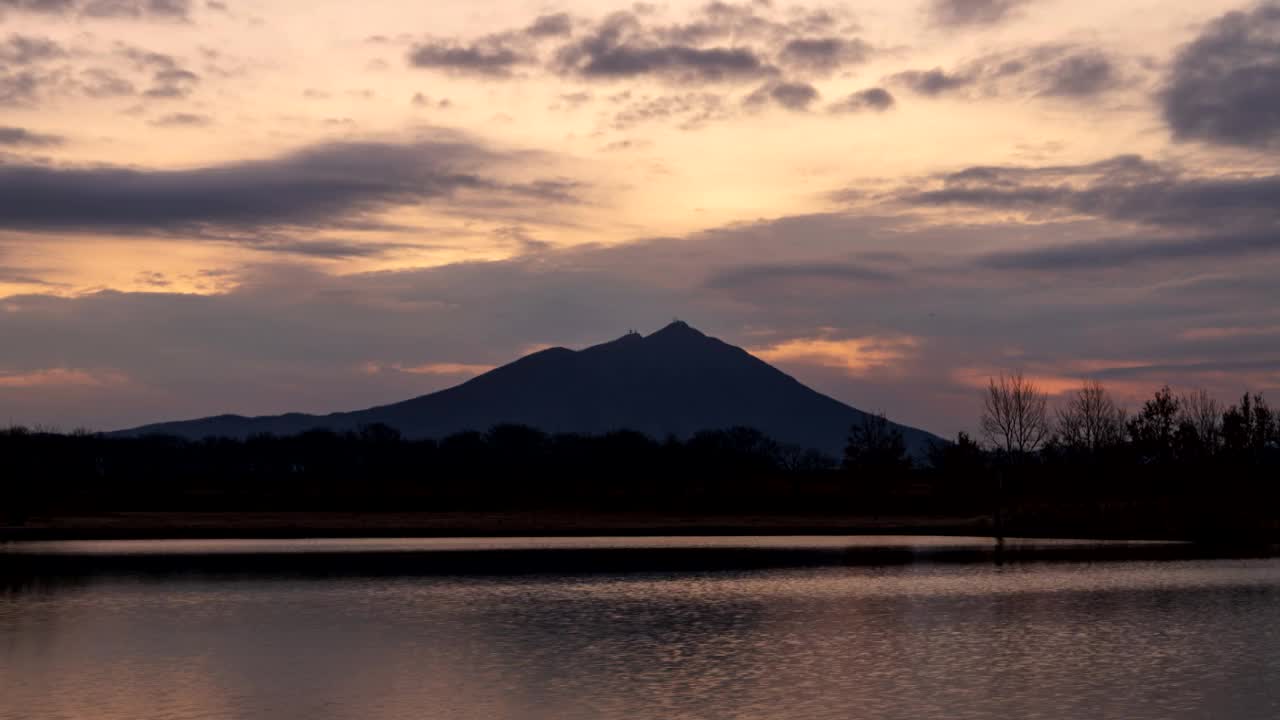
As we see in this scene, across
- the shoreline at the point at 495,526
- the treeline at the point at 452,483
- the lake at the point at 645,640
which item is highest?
the treeline at the point at 452,483

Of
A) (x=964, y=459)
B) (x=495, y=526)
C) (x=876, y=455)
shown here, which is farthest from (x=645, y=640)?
(x=876, y=455)

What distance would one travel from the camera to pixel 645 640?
100 ft

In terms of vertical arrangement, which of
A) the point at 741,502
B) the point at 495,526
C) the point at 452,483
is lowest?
the point at 495,526

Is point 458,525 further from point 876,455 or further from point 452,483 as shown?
point 452,483

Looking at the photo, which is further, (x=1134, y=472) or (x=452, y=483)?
(x=452, y=483)

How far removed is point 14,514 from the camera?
96438mm

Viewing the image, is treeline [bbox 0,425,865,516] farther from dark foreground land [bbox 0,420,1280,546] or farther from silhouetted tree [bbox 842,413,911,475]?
silhouetted tree [bbox 842,413,911,475]

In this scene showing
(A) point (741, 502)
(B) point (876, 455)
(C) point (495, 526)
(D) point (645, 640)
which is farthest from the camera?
(A) point (741, 502)

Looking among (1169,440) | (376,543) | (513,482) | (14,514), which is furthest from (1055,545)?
(513,482)

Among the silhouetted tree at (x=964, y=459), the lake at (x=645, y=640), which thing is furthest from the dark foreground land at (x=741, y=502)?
the lake at (x=645, y=640)

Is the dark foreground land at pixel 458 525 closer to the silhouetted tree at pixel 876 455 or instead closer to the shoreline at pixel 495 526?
the shoreline at pixel 495 526

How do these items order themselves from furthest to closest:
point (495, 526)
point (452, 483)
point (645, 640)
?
point (452, 483), point (495, 526), point (645, 640)

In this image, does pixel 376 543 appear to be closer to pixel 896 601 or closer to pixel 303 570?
pixel 303 570

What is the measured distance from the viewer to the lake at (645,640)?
74.0 feet
